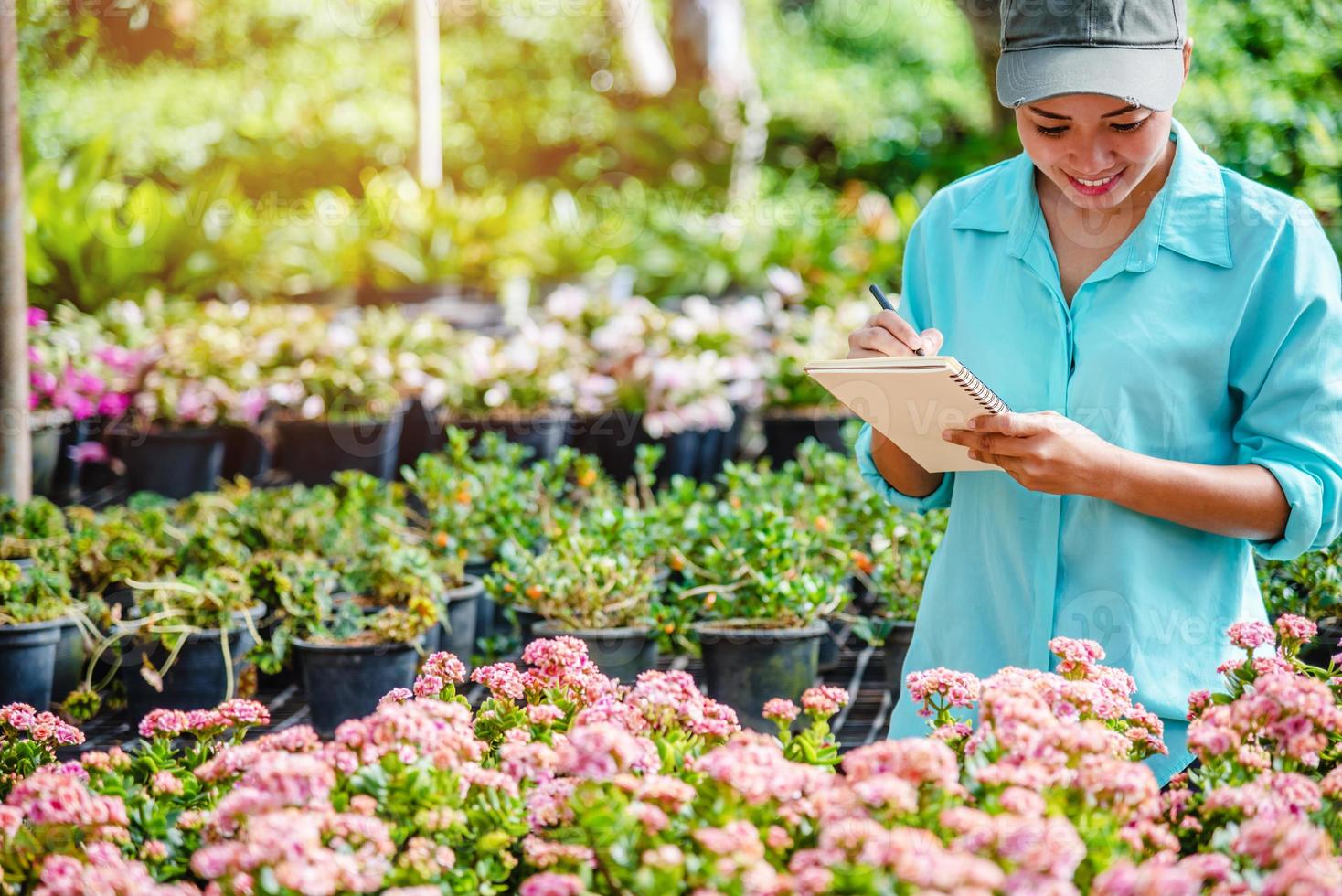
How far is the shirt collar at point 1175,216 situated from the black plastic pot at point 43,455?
346cm

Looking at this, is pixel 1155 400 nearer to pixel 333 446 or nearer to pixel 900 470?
pixel 900 470

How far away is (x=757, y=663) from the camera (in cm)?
293

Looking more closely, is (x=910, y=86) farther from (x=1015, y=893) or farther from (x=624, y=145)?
(x=1015, y=893)

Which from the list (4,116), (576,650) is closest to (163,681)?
(4,116)

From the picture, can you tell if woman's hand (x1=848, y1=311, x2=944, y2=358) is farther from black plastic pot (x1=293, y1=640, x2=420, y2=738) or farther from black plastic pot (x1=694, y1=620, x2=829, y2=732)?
black plastic pot (x1=293, y1=640, x2=420, y2=738)

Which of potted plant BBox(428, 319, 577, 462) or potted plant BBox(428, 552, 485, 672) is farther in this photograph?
potted plant BBox(428, 319, 577, 462)

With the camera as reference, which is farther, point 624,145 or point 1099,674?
point 624,145

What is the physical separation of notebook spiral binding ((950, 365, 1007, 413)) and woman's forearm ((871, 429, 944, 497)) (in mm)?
262

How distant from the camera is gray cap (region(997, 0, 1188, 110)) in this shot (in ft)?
5.01

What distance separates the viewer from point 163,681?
2.98 metres

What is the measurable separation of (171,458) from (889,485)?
3.37 m

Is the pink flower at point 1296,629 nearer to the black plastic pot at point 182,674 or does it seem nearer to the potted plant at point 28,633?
the black plastic pot at point 182,674

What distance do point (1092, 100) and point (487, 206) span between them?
6.15m

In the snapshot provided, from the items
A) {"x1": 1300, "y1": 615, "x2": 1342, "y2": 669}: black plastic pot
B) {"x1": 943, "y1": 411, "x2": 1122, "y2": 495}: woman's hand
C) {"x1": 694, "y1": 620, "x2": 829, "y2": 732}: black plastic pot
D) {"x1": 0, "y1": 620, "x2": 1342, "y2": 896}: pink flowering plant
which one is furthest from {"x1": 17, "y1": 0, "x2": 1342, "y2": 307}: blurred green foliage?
{"x1": 0, "y1": 620, "x2": 1342, "y2": 896}: pink flowering plant
